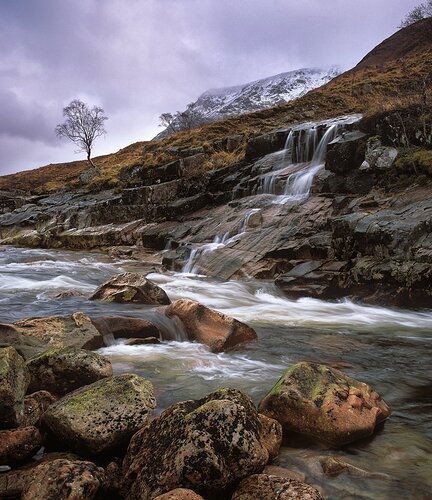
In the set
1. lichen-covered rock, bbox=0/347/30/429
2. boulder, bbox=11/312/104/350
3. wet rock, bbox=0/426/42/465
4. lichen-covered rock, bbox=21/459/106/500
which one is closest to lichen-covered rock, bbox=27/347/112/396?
lichen-covered rock, bbox=0/347/30/429

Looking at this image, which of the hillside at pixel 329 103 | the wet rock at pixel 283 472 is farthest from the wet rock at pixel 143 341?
the hillside at pixel 329 103

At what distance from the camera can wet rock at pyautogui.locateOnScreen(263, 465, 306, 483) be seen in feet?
10.2

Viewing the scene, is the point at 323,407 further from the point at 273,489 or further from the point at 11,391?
the point at 11,391

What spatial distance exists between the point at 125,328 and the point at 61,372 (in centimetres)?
246

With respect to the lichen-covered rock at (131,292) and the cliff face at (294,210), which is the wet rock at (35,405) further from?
the cliff face at (294,210)

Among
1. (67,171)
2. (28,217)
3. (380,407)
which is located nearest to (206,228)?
(380,407)

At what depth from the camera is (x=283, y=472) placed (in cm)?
313

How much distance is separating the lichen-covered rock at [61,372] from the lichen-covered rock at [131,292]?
178 inches

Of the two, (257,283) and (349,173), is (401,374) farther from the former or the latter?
(349,173)

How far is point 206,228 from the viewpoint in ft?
57.1

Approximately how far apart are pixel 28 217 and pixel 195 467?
96.3 feet

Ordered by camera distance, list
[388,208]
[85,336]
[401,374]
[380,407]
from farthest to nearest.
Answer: [388,208] < [85,336] < [401,374] < [380,407]

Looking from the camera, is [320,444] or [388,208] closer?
[320,444]

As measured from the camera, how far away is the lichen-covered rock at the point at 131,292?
904cm
